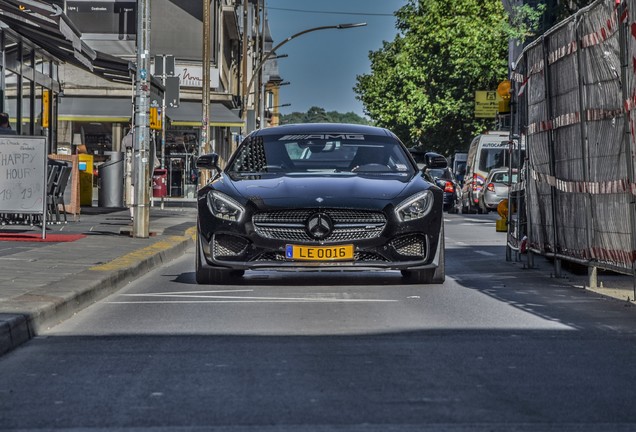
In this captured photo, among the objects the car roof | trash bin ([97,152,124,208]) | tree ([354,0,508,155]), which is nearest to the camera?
the car roof

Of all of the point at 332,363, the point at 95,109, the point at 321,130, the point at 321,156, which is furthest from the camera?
the point at 95,109

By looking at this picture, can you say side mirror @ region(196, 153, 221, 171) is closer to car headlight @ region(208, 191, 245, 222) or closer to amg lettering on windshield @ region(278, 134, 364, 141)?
amg lettering on windshield @ region(278, 134, 364, 141)

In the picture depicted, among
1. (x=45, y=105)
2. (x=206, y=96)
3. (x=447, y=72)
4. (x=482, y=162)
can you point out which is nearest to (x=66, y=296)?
(x=45, y=105)

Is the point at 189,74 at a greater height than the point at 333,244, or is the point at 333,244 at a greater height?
the point at 189,74

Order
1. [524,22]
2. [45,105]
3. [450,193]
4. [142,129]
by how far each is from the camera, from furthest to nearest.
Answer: [450,193] → [524,22] → [45,105] → [142,129]

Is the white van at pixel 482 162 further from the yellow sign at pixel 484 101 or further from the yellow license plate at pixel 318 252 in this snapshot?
the yellow license plate at pixel 318 252

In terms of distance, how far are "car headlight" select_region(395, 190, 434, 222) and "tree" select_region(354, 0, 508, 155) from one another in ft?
188

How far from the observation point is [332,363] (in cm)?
745

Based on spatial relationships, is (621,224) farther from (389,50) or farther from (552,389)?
(389,50)

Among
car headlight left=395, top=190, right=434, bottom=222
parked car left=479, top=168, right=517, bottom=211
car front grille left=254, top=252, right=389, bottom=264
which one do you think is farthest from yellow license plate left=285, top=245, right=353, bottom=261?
parked car left=479, top=168, right=517, bottom=211

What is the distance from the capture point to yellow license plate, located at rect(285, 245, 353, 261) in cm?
1209

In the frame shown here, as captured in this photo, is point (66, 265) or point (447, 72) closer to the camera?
point (66, 265)

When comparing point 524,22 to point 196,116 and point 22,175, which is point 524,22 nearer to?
point 196,116

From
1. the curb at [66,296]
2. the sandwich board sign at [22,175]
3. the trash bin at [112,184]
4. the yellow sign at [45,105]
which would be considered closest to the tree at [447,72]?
the trash bin at [112,184]
